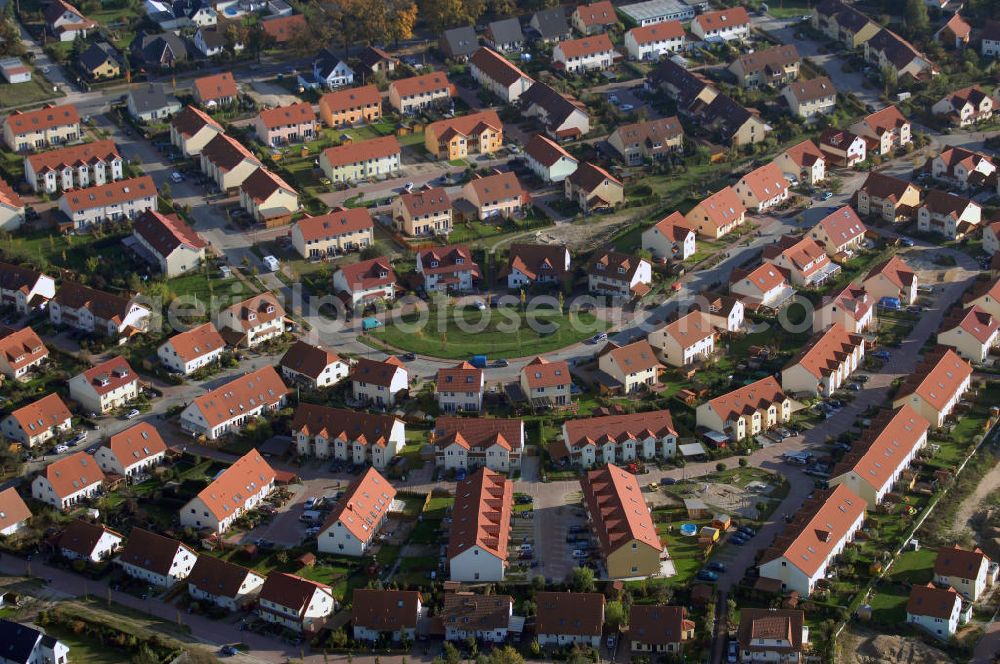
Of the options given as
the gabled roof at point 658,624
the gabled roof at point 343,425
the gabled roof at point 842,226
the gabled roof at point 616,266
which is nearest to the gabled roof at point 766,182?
the gabled roof at point 842,226

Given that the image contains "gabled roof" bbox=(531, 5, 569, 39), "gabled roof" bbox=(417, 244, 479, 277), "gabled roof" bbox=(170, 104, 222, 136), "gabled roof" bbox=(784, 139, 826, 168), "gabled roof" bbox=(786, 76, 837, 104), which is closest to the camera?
"gabled roof" bbox=(417, 244, 479, 277)

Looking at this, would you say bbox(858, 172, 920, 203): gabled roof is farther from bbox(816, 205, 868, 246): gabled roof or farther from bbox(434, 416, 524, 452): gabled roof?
bbox(434, 416, 524, 452): gabled roof

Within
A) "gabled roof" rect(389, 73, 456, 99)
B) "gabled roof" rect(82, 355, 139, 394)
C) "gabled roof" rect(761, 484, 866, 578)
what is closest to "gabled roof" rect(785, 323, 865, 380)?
"gabled roof" rect(761, 484, 866, 578)

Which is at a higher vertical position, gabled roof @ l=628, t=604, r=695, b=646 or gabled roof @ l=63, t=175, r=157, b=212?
gabled roof @ l=63, t=175, r=157, b=212

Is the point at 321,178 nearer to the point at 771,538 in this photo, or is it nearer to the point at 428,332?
the point at 428,332

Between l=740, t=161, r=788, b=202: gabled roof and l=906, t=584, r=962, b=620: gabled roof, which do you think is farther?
l=740, t=161, r=788, b=202: gabled roof

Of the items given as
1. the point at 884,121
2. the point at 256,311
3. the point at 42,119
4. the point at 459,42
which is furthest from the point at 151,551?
the point at 459,42

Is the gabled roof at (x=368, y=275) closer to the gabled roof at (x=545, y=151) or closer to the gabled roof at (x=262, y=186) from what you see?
the gabled roof at (x=262, y=186)

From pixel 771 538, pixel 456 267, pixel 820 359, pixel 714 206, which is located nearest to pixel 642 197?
pixel 714 206
